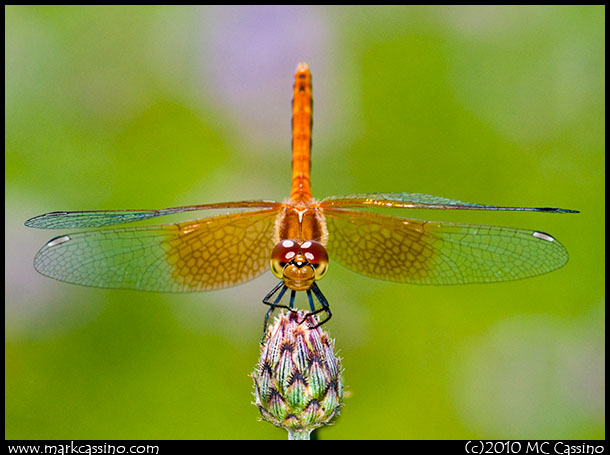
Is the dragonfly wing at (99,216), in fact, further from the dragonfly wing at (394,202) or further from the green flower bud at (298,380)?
the green flower bud at (298,380)

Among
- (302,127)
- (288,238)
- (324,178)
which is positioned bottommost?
(288,238)

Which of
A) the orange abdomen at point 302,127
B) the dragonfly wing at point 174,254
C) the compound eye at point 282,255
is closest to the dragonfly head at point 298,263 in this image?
the compound eye at point 282,255

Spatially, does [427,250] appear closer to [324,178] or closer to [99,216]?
[324,178]

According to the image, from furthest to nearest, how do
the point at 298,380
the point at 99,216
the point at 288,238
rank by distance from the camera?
1. the point at 288,238
2. the point at 99,216
3. the point at 298,380

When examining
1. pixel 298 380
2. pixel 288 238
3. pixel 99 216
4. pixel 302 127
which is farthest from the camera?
pixel 302 127

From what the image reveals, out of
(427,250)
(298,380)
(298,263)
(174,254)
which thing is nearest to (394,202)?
(427,250)
